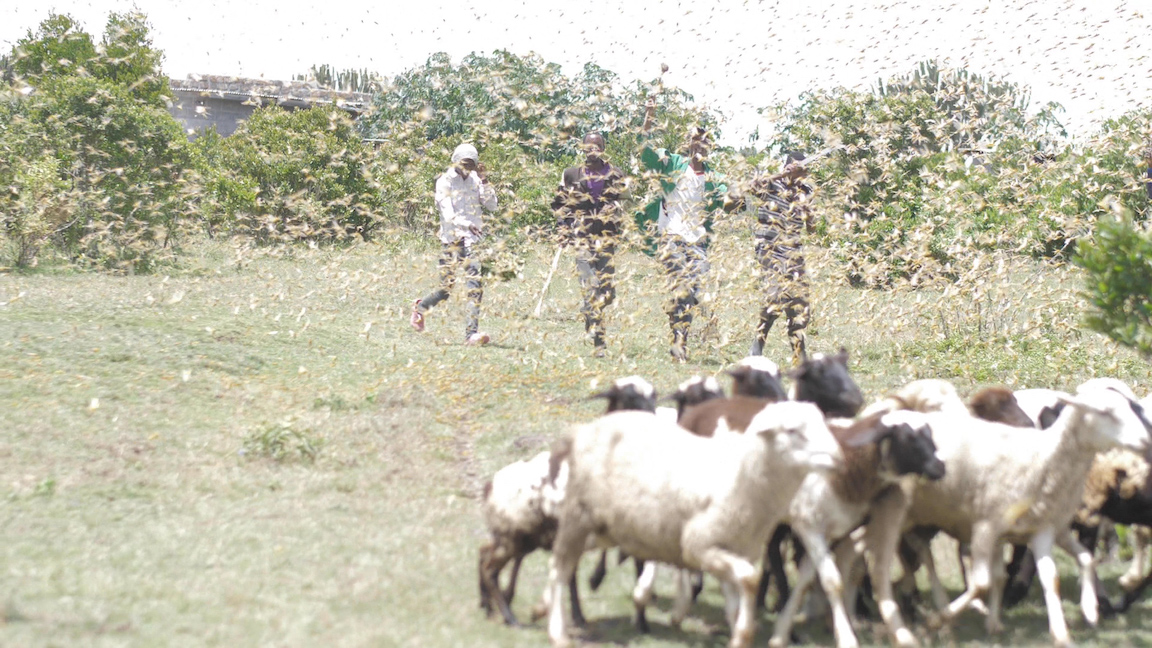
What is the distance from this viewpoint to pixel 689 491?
4.93 metres

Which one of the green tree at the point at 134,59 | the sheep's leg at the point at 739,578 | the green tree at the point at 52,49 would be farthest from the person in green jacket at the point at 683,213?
the green tree at the point at 52,49

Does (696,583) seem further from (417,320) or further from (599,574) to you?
(417,320)

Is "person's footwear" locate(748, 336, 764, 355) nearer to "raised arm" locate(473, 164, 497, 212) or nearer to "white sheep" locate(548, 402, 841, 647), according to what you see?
"raised arm" locate(473, 164, 497, 212)

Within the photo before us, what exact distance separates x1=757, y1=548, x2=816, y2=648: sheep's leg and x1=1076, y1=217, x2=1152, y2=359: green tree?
3.03 meters

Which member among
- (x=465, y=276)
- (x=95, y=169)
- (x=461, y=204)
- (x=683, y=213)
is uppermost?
(x=683, y=213)

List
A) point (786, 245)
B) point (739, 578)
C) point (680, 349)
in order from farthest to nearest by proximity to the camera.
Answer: point (680, 349) < point (786, 245) < point (739, 578)

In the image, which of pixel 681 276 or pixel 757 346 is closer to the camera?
pixel 681 276

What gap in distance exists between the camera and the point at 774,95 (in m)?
10.8

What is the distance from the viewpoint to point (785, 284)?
1109 centimetres

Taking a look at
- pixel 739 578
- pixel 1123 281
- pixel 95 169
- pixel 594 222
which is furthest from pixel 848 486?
pixel 95 169

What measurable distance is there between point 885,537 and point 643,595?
1.08 meters

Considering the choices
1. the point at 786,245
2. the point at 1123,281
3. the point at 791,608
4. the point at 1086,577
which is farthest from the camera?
the point at 786,245

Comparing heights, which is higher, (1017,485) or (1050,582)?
(1017,485)

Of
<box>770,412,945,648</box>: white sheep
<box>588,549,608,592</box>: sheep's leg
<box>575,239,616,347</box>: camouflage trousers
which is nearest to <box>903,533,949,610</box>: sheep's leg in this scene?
<box>770,412,945,648</box>: white sheep
